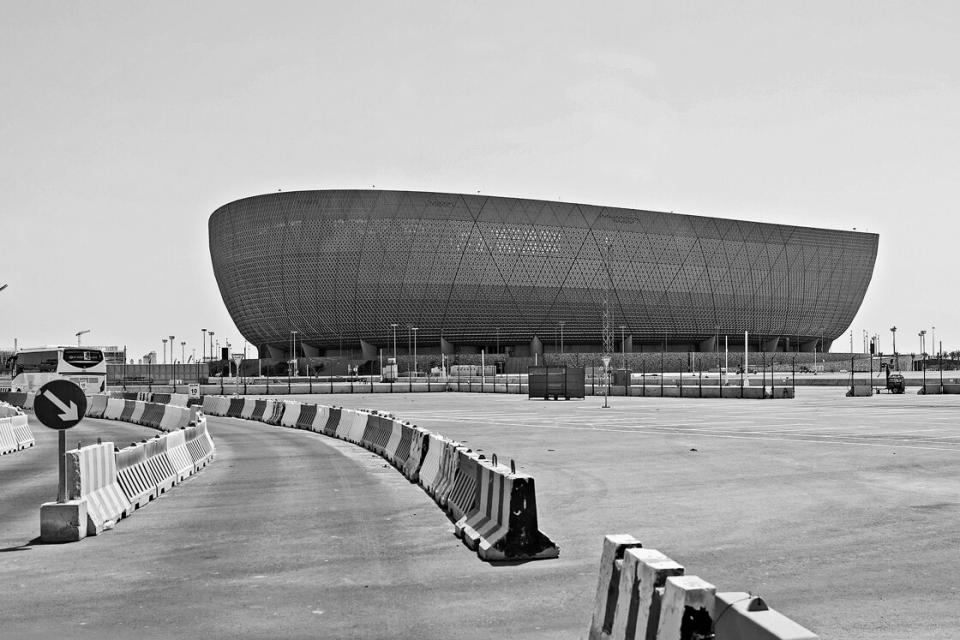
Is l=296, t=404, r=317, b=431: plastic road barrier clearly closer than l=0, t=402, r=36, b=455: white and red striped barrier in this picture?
No

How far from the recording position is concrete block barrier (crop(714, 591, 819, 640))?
3.69 metres

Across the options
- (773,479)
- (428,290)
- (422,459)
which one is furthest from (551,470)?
(428,290)

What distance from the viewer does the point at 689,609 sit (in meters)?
4.44

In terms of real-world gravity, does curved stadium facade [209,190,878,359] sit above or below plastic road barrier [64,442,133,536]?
above

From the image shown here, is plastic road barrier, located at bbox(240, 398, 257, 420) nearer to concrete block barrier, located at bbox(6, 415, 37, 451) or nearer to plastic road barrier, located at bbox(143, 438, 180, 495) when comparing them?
concrete block barrier, located at bbox(6, 415, 37, 451)

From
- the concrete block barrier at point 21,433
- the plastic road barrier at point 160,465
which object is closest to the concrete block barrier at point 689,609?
the plastic road barrier at point 160,465

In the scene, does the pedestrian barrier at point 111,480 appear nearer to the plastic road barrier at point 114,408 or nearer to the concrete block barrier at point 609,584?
the concrete block barrier at point 609,584

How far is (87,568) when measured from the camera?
9922mm

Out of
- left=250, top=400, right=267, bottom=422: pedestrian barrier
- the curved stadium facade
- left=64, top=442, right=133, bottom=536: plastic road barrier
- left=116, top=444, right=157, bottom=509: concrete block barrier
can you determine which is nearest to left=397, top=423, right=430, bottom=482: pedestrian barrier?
left=116, top=444, right=157, bottom=509: concrete block barrier

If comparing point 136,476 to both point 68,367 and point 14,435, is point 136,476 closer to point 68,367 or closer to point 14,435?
point 14,435

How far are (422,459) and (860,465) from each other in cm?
778

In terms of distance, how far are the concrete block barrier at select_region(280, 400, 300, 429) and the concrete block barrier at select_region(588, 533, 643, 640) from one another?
3071 centimetres

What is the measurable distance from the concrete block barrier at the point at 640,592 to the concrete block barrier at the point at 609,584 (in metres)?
0.08

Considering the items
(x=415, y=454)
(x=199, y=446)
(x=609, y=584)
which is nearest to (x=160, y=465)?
(x=415, y=454)
